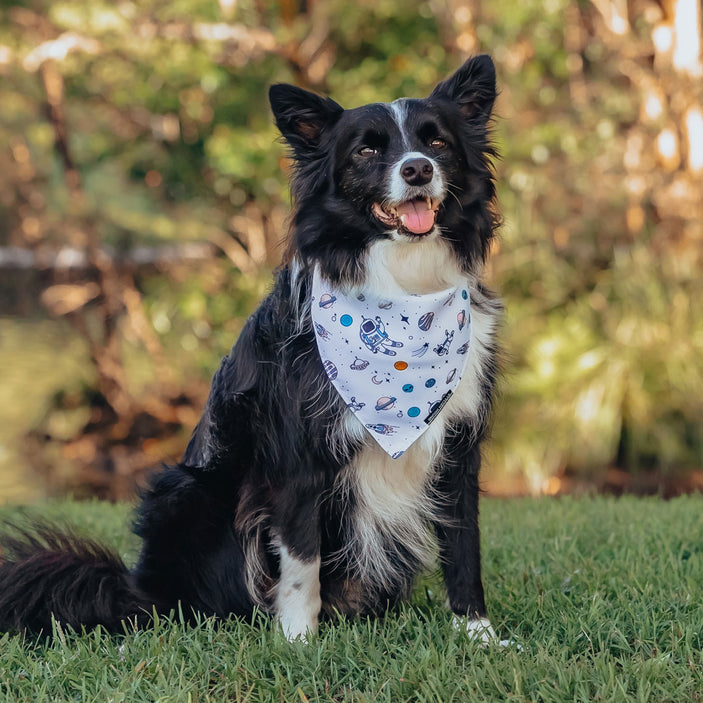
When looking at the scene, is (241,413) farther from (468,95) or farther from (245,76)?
(245,76)

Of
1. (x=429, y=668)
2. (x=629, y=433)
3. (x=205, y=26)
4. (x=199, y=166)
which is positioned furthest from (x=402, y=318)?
(x=199, y=166)

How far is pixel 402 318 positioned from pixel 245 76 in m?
6.72

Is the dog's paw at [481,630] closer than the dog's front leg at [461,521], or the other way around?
the dog's paw at [481,630]

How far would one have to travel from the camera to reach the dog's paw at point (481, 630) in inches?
116

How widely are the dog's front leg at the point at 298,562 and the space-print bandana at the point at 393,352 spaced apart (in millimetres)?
363

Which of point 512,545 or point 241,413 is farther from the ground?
point 241,413

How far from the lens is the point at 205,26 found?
28.4ft

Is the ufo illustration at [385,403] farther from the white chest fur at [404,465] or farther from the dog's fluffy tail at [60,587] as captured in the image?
the dog's fluffy tail at [60,587]

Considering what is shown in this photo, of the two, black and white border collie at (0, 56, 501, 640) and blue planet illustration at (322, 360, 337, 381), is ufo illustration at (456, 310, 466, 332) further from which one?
blue planet illustration at (322, 360, 337, 381)

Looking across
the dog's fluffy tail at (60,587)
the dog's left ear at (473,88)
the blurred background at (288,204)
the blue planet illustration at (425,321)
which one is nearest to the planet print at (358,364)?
the blue planet illustration at (425,321)

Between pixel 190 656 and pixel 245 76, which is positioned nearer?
pixel 190 656

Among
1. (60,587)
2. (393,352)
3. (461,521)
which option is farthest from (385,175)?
(60,587)

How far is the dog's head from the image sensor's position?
3158mm

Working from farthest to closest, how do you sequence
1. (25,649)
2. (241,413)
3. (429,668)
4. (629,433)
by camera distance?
(629,433) < (241,413) < (25,649) < (429,668)
